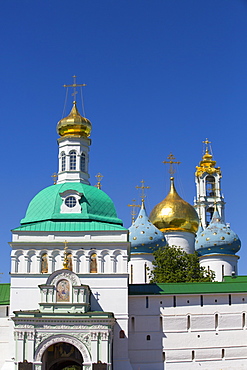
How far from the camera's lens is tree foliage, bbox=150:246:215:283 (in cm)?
4178

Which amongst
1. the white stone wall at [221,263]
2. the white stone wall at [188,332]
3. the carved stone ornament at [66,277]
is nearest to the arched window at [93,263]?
the carved stone ornament at [66,277]

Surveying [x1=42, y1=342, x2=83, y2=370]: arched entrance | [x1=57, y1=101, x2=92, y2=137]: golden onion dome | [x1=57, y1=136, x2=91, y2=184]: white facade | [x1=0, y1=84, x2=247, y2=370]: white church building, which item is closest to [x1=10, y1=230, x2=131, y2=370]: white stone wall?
[x1=0, y1=84, x2=247, y2=370]: white church building

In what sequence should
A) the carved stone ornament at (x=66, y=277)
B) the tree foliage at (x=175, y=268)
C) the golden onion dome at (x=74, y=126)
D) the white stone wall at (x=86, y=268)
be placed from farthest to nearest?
1. the tree foliage at (x=175, y=268)
2. the golden onion dome at (x=74, y=126)
3. the white stone wall at (x=86, y=268)
4. the carved stone ornament at (x=66, y=277)

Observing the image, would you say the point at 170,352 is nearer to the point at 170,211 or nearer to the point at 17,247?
the point at 17,247

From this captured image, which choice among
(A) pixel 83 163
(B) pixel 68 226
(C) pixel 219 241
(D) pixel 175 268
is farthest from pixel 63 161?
(C) pixel 219 241

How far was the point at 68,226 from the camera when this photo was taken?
112ft

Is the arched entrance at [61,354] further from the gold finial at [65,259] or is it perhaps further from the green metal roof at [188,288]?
the green metal roof at [188,288]

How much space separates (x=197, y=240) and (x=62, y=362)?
1805cm

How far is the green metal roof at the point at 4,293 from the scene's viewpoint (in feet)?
113

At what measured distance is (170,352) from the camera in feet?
110

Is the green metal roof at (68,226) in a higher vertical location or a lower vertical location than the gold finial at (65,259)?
higher

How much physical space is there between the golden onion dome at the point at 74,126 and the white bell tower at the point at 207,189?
24.2m

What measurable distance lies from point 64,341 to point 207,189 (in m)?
34.1

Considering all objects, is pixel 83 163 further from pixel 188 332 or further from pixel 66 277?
pixel 188 332
